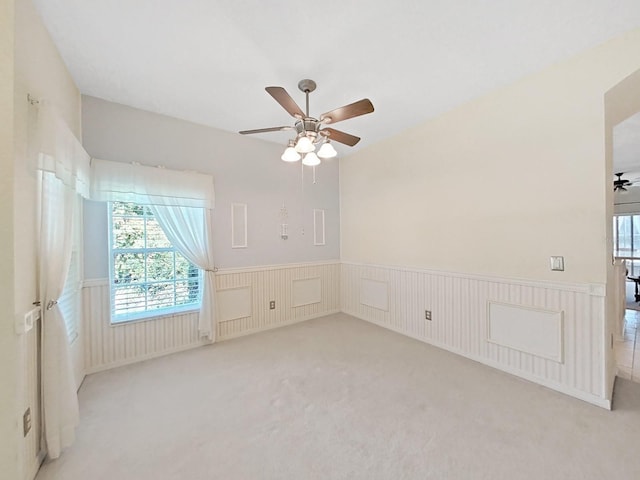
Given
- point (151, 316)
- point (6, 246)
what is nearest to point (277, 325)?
point (151, 316)

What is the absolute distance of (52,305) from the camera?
5.73 ft

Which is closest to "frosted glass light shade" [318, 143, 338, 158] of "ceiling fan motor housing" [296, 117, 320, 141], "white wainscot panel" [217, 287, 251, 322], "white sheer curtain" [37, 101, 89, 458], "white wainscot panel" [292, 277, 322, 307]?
"ceiling fan motor housing" [296, 117, 320, 141]

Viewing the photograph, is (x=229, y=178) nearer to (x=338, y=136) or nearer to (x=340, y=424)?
(x=338, y=136)

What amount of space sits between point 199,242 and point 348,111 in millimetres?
2307

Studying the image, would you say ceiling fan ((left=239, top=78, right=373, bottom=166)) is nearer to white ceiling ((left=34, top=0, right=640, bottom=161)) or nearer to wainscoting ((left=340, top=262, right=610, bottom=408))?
white ceiling ((left=34, top=0, right=640, bottom=161))

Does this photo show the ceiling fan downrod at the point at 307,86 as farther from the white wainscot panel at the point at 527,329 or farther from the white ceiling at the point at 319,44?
the white wainscot panel at the point at 527,329

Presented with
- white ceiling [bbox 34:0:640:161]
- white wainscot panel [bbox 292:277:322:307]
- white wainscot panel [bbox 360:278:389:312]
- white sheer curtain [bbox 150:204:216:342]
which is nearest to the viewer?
white ceiling [bbox 34:0:640:161]

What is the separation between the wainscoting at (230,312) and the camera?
277 centimetres

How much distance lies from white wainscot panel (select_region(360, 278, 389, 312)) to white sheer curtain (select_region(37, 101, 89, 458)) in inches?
133

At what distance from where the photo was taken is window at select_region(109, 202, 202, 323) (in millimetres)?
2914

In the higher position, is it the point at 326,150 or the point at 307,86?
the point at 307,86

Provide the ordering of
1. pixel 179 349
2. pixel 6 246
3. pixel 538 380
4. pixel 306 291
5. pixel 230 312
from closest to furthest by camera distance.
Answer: pixel 6 246
pixel 538 380
pixel 179 349
pixel 230 312
pixel 306 291

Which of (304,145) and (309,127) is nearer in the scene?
(304,145)

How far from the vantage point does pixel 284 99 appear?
1975 mm
